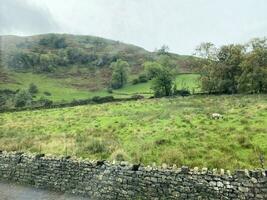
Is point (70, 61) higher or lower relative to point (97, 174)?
higher

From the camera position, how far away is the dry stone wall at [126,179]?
1152cm

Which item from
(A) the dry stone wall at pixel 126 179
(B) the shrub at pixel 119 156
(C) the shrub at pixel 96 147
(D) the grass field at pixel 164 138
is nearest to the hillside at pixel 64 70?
(D) the grass field at pixel 164 138

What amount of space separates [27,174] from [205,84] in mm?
49132

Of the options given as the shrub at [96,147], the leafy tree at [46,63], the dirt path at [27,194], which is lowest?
the dirt path at [27,194]

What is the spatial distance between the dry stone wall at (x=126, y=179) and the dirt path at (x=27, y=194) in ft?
1.47

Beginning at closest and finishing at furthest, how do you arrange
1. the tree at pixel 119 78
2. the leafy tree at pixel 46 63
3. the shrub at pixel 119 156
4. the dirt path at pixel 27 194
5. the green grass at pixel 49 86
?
the dirt path at pixel 27 194
the shrub at pixel 119 156
the green grass at pixel 49 86
the tree at pixel 119 78
the leafy tree at pixel 46 63

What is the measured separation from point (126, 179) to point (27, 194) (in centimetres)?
531

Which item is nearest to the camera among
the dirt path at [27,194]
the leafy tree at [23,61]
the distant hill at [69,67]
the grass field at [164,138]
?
the dirt path at [27,194]

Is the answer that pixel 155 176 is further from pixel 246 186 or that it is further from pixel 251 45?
pixel 251 45

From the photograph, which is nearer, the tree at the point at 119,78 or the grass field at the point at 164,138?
the grass field at the point at 164,138

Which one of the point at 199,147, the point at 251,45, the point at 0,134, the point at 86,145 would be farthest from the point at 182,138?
the point at 251,45

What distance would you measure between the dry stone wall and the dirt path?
1.47 ft

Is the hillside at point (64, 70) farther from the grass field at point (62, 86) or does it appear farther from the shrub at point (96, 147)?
the shrub at point (96, 147)

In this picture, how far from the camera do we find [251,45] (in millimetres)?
63875
